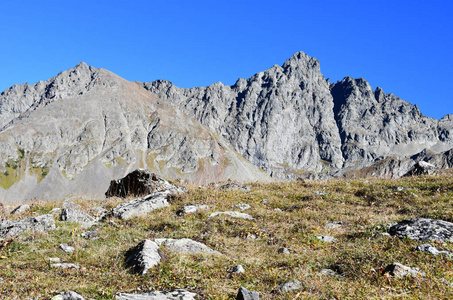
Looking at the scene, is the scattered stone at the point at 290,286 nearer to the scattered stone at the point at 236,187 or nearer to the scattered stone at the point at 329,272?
Result: the scattered stone at the point at 329,272

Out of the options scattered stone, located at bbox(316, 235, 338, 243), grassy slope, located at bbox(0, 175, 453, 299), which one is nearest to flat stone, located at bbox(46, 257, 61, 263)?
grassy slope, located at bbox(0, 175, 453, 299)

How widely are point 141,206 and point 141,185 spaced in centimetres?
511

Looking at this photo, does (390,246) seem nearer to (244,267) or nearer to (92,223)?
(244,267)

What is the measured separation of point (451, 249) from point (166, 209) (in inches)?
403

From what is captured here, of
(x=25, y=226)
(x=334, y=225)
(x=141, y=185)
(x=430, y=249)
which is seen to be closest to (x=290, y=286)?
(x=430, y=249)

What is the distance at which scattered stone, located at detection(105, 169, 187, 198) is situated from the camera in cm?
1781

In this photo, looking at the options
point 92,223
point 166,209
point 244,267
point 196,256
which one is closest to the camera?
point 244,267

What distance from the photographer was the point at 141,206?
13.7m

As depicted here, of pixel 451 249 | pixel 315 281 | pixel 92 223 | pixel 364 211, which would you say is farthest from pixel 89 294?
pixel 364 211

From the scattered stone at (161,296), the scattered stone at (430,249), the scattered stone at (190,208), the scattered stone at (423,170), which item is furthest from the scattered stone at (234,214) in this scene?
the scattered stone at (423,170)

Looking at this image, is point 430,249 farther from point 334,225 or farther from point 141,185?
point 141,185

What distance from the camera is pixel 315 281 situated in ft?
21.2

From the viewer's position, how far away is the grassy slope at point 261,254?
6.18m

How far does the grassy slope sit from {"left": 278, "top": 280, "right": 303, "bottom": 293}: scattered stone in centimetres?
16
